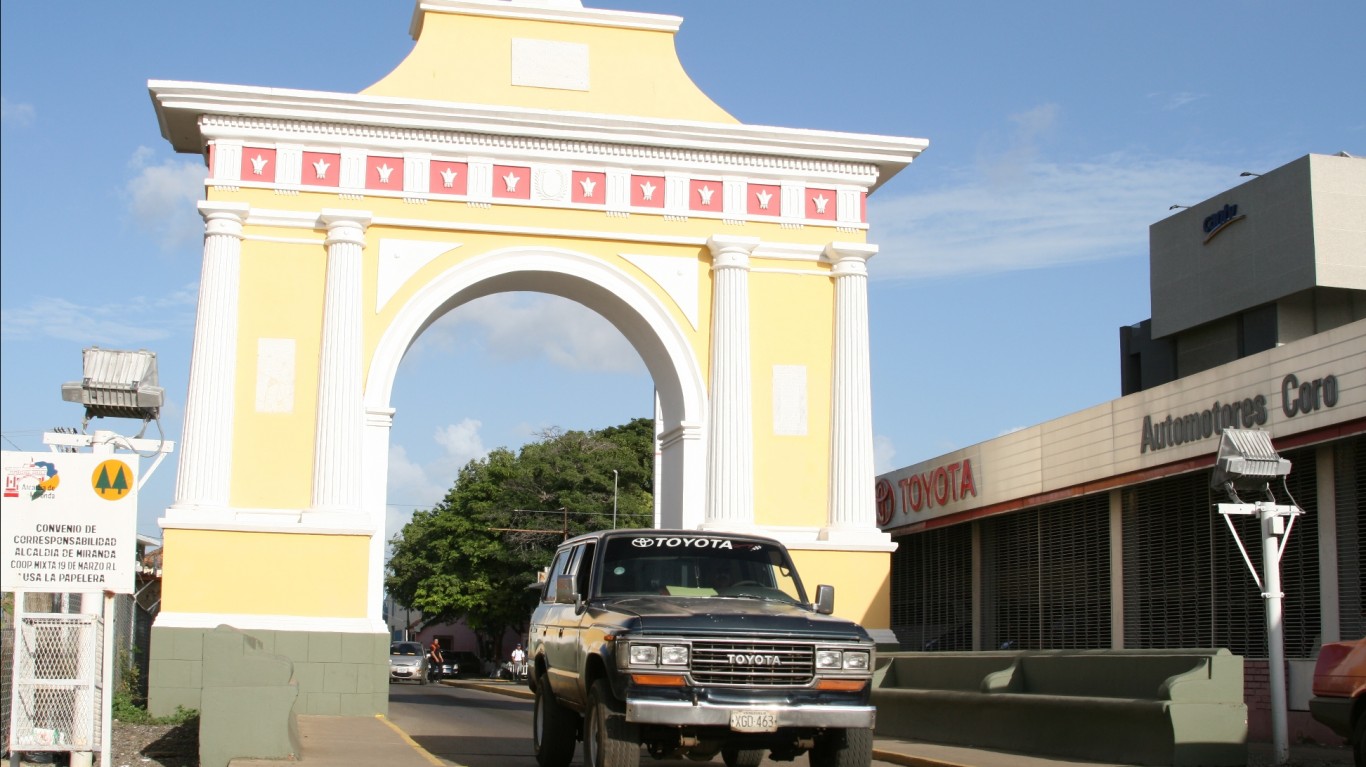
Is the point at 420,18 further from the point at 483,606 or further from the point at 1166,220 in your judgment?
the point at 483,606

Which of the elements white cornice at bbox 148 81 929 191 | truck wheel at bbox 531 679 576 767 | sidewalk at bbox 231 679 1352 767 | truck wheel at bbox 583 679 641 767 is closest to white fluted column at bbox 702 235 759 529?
white cornice at bbox 148 81 929 191

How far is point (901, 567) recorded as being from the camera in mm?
32438

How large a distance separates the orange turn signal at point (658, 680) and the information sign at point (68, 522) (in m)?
4.06

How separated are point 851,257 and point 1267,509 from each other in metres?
10.5

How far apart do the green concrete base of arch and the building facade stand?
10632mm

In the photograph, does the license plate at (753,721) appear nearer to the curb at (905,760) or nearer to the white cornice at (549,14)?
the curb at (905,760)

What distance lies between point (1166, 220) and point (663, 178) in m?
13.8

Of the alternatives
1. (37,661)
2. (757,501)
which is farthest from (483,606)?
(37,661)

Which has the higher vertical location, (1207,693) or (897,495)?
(897,495)

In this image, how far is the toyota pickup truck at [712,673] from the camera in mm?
10562

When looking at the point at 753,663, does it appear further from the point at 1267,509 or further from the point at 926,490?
the point at 926,490

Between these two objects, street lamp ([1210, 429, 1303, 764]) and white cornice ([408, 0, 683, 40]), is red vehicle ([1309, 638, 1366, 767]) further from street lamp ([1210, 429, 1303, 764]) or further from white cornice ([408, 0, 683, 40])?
white cornice ([408, 0, 683, 40])

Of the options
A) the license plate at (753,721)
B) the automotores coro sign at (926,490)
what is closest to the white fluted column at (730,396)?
the automotores coro sign at (926,490)

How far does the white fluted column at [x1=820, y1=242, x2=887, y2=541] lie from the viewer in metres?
23.9
